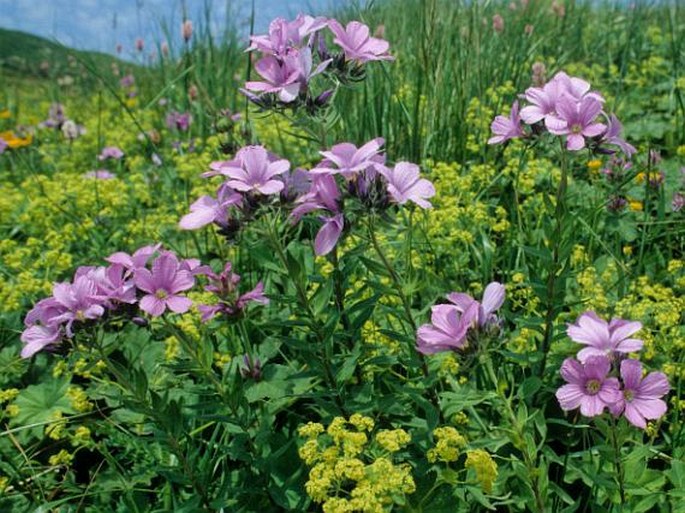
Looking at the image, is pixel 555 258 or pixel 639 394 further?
pixel 555 258

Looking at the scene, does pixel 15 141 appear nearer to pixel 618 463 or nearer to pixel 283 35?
pixel 283 35

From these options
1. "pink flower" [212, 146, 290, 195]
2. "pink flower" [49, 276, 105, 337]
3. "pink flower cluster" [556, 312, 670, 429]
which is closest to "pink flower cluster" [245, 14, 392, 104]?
"pink flower" [212, 146, 290, 195]

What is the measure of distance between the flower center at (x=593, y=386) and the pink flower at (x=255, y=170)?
77 cm

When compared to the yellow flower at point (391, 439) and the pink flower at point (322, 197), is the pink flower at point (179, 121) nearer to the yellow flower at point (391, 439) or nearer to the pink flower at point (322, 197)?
the pink flower at point (322, 197)

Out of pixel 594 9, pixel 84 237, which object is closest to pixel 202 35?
pixel 84 237

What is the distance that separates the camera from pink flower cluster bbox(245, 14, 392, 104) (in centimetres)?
161

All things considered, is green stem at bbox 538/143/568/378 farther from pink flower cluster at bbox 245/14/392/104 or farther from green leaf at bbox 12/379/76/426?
green leaf at bbox 12/379/76/426

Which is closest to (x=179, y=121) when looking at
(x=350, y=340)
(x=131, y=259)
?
(x=350, y=340)

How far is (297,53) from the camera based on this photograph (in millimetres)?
1613

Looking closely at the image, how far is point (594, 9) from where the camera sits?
8.12 m

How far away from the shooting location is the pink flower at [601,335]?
140 cm

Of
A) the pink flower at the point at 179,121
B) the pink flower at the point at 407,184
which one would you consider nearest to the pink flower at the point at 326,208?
the pink flower at the point at 407,184

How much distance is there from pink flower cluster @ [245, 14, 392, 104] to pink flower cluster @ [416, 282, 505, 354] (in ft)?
1.99

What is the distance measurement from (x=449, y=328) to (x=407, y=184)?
0.34 metres
